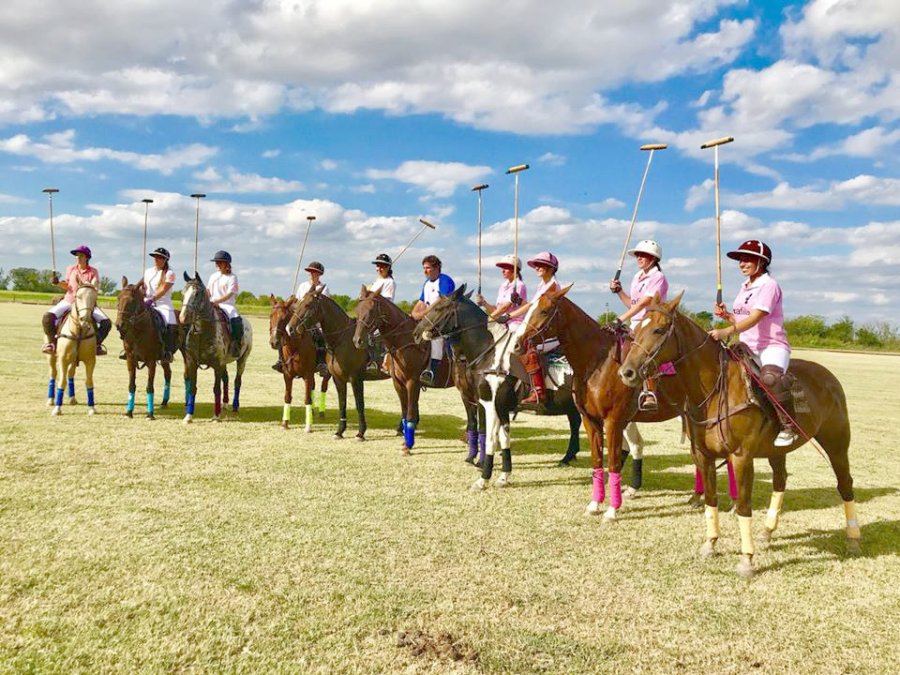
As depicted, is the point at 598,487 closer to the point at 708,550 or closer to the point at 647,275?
the point at 708,550

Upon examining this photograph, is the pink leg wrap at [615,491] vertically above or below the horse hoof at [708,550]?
above

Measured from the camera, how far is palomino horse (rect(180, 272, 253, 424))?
1156 cm

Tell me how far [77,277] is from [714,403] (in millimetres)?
11861

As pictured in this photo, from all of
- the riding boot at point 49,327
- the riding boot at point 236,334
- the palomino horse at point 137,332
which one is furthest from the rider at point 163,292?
the riding boot at point 49,327

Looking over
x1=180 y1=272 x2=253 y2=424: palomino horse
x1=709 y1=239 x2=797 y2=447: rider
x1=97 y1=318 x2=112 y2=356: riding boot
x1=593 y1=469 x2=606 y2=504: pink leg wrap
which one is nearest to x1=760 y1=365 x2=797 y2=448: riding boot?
x1=709 y1=239 x2=797 y2=447: rider

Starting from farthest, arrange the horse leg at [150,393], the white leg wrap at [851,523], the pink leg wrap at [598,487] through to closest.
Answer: the horse leg at [150,393]
the pink leg wrap at [598,487]
the white leg wrap at [851,523]

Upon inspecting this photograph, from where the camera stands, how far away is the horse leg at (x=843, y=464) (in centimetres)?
610

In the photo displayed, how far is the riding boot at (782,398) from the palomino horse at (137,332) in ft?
35.4

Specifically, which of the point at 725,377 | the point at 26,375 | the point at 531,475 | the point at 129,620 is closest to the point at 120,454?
the point at 129,620

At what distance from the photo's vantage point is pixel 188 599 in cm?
449

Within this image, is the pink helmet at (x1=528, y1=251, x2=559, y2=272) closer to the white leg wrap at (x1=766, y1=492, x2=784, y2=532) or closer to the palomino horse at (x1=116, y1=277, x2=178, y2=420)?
the white leg wrap at (x1=766, y1=492, x2=784, y2=532)

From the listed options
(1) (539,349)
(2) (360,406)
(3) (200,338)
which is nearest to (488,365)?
(1) (539,349)

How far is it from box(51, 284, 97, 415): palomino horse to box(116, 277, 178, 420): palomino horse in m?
0.58

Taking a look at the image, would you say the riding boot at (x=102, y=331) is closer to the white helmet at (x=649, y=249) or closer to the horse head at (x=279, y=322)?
the horse head at (x=279, y=322)
